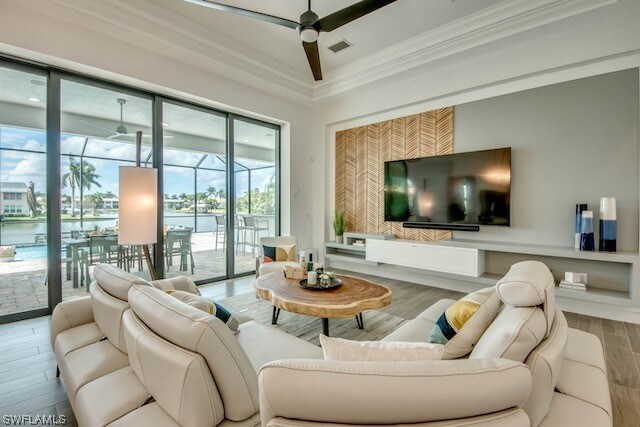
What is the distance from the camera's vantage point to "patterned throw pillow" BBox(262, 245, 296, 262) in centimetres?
396

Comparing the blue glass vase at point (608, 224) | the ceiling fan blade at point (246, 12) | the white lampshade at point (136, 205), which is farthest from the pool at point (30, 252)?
the blue glass vase at point (608, 224)

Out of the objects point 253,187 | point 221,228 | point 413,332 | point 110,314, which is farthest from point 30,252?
point 413,332

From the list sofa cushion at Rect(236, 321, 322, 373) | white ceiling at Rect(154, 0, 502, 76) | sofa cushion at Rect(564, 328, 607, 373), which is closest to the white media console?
sofa cushion at Rect(564, 328, 607, 373)

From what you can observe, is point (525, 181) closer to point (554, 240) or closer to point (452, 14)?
point (554, 240)

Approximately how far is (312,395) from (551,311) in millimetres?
984

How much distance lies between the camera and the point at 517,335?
0.95 metres

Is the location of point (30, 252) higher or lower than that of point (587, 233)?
lower

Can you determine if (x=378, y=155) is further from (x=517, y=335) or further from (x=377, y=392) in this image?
(x=377, y=392)

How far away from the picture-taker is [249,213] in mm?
5012

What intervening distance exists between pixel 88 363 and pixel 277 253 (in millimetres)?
2627

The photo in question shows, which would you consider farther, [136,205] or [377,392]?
[136,205]

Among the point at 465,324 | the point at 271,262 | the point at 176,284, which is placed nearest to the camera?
the point at 465,324

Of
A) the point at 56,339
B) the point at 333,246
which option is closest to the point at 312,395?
the point at 56,339

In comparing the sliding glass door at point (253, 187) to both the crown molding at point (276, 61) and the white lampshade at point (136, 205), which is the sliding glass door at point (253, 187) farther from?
the white lampshade at point (136, 205)
